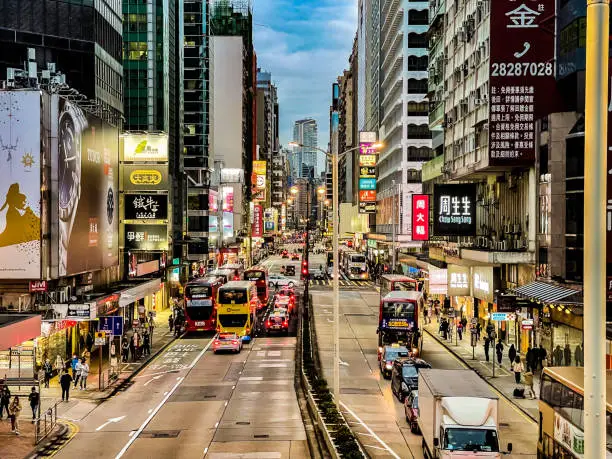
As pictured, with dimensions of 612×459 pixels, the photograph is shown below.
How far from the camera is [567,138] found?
36.8 m

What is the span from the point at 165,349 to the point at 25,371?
14173mm

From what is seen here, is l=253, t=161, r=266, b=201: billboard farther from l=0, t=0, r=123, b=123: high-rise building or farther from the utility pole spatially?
the utility pole

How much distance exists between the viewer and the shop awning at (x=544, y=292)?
33281mm

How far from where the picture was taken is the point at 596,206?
26.7 ft

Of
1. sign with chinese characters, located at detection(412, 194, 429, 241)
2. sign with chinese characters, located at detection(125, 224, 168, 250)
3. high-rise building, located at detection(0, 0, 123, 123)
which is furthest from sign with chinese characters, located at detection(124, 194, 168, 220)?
sign with chinese characters, located at detection(412, 194, 429, 241)

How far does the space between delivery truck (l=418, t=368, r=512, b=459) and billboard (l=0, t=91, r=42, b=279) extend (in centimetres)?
2287

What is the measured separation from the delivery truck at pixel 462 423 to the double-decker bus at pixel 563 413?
1.32m

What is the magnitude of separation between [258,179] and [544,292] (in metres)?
153

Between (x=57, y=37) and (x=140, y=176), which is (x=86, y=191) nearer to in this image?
(x=140, y=176)

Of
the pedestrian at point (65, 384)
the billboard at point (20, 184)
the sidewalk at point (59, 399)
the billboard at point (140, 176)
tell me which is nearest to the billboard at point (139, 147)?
the billboard at point (140, 176)

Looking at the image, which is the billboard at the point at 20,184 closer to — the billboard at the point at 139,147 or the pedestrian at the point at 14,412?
the pedestrian at the point at 14,412

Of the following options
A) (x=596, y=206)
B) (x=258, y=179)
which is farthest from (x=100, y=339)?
(x=258, y=179)

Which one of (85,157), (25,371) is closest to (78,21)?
(85,157)

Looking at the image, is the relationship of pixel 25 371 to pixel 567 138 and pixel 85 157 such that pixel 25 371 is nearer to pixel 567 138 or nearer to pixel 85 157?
pixel 85 157
